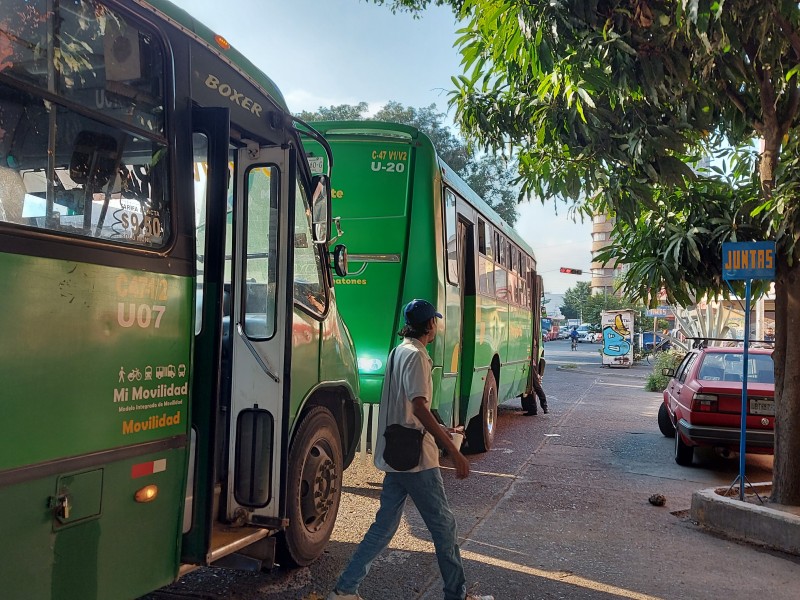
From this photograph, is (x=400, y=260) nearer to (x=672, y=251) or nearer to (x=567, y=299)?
(x=672, y=251)

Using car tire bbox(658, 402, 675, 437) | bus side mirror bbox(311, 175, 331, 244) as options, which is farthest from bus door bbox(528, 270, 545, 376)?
bus side mirror bbox(311, 175, 331, 244)

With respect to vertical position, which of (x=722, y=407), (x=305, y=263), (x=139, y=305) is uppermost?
(x=305, y=263)

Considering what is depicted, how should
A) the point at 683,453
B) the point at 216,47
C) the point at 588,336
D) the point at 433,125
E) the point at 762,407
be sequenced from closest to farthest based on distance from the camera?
the point at 216,47 < the point at 762,407 < the point at 683,453 < the point at 433,125 < the point at 588,336

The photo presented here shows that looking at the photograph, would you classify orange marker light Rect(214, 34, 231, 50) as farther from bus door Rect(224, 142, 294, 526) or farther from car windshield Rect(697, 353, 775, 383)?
car windshield Rect(697, 353, 775, 383)

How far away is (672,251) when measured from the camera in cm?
684

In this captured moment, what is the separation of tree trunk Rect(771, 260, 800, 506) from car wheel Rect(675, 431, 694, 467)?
115 inches

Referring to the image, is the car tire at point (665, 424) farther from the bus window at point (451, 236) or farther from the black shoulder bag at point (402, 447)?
the black shoulder bag at point (402, 447)

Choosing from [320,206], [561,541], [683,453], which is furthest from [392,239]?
[683,453]

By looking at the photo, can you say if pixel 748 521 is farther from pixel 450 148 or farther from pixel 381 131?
pixel 450 148

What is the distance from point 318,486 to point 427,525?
1.19 metres

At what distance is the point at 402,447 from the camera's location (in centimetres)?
397

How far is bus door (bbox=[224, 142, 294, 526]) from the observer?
421 centimetres

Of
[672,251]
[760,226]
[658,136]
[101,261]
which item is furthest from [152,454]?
[760,226]

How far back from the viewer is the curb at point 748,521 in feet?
18.8
